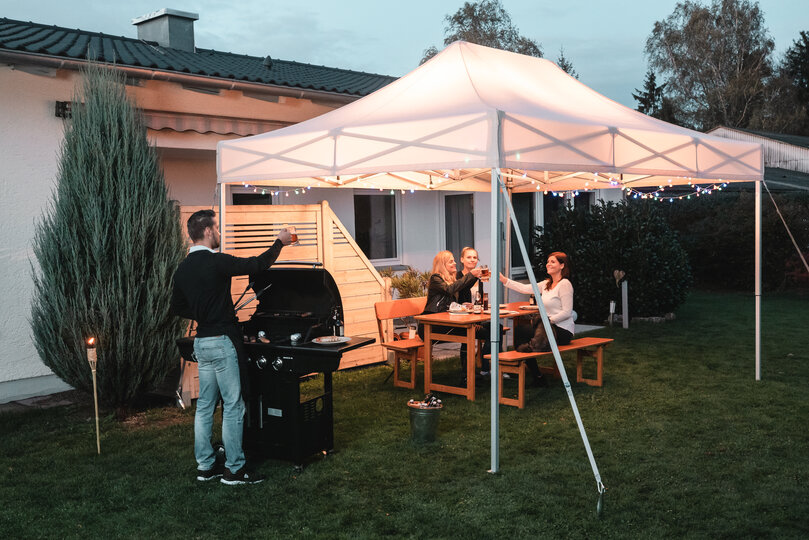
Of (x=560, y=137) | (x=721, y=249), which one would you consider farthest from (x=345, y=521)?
(x=721, y=249)

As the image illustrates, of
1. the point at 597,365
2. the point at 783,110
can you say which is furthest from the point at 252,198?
the point at 783,110

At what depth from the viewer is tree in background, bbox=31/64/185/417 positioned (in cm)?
659

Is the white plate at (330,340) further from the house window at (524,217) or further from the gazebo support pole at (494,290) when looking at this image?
the house window at (524,217)

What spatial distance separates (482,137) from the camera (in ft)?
16.9

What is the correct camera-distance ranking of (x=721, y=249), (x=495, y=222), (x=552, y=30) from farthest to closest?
(x=552, y=30) < (x=721, y=249) < (x=495, y=222)

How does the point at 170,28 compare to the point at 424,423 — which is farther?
the point at 170,28

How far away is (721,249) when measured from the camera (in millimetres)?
18203

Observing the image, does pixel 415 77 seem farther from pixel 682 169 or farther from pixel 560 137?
pixel 682 169

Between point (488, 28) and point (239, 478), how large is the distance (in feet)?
85.5

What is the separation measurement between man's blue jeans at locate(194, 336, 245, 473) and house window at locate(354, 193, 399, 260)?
6.74 meters

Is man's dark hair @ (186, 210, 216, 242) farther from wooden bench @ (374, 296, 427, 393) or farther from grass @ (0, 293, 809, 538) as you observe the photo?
wooden bench @ (374, 296, 427, 393)

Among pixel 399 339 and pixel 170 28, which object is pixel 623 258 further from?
pixel 170 28

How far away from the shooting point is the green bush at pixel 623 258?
40.8ft

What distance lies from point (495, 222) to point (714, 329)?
8003mm
